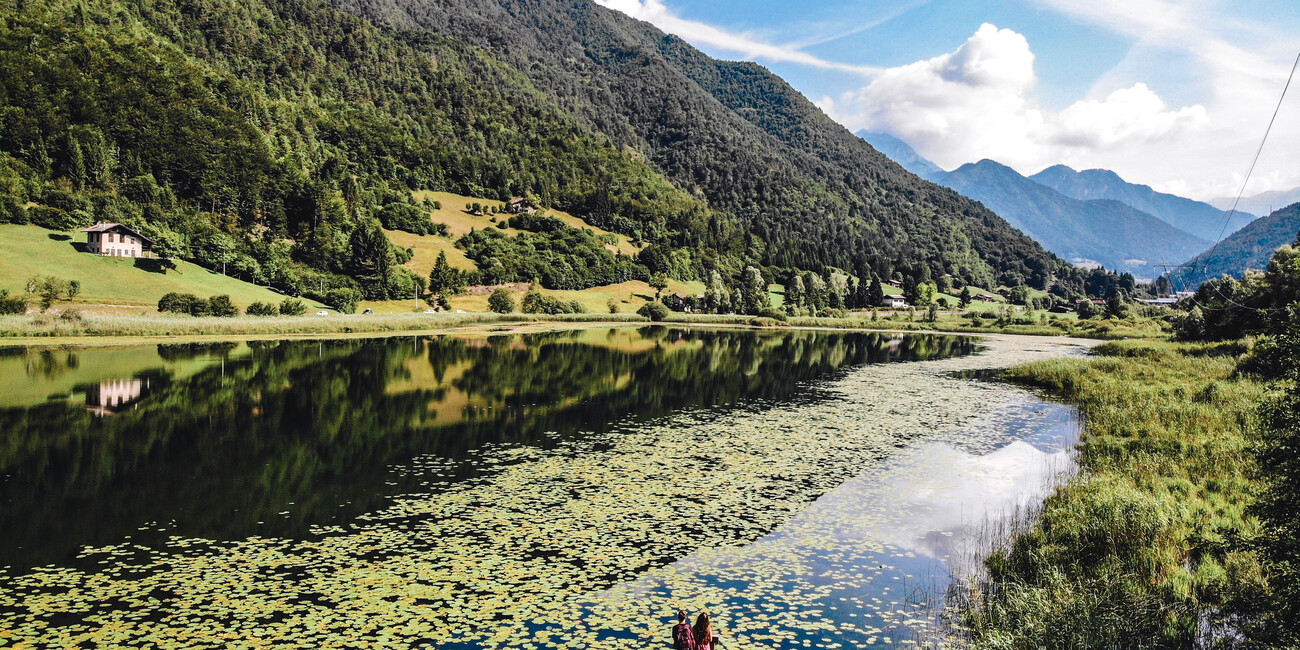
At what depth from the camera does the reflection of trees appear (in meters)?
18.9

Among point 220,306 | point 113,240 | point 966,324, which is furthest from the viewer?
point 966,324

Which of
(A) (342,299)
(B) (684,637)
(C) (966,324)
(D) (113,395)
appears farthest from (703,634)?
(C) (966,324)

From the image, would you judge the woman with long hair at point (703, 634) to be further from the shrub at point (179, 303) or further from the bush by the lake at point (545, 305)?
the bush by the lake at point (545, 305)

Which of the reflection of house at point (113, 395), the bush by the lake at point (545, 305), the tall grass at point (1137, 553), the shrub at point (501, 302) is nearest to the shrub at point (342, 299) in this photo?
the shrub at point (501, 302)

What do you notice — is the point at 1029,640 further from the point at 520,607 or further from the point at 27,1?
the point at 27,1

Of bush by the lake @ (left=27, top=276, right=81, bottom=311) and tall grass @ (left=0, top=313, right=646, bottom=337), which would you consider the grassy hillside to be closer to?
bush by the lake @ (left=27, top=276, right=81, bottom=311)

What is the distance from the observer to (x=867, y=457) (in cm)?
2797

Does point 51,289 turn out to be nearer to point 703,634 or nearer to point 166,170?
point 166,170

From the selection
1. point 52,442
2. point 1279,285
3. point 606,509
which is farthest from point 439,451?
point 1279,285

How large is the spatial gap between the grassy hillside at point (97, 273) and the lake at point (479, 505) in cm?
4707

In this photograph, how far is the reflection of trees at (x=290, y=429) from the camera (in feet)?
62.0

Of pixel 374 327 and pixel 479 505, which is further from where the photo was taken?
pixel 374 327

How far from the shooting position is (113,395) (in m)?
36.3

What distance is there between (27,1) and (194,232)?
119 meters
